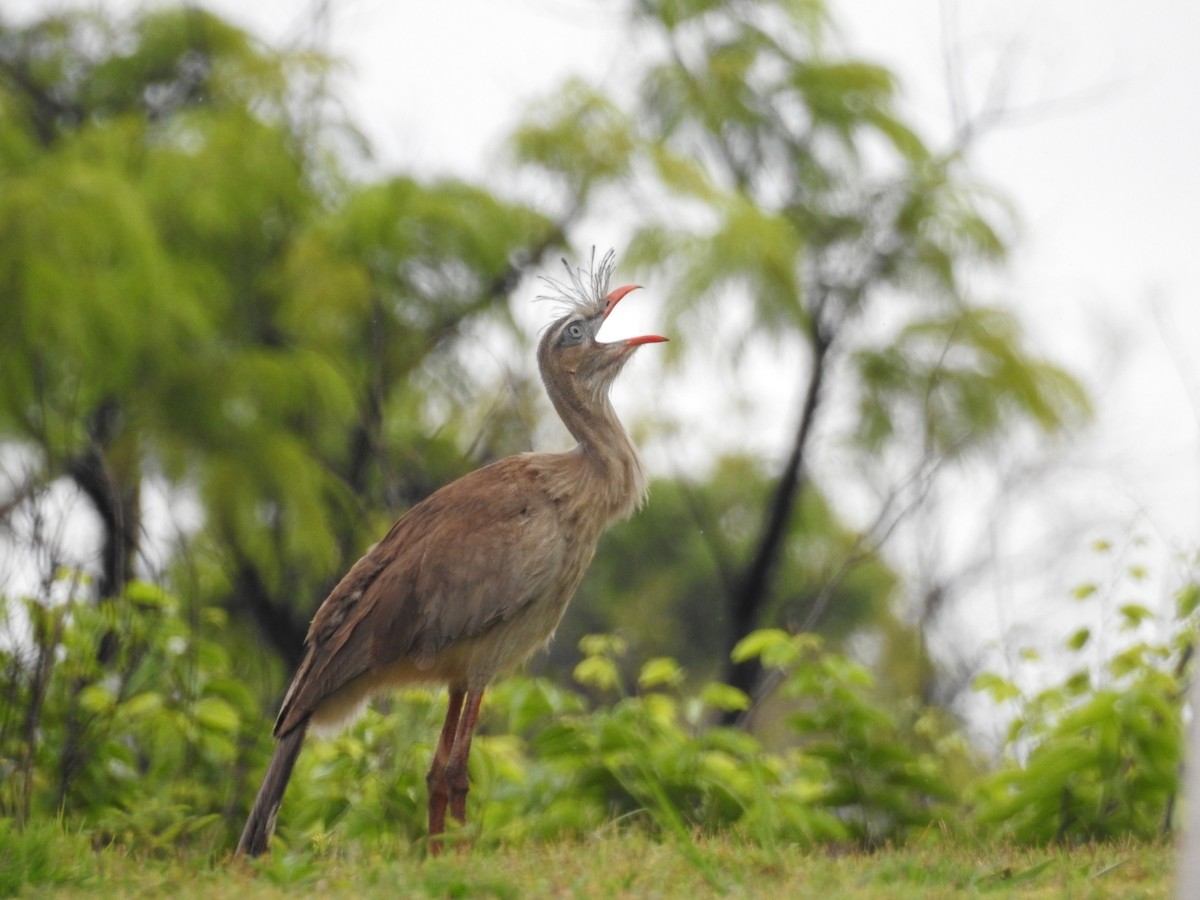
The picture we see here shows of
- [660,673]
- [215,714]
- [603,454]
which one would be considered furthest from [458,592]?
[215,714]

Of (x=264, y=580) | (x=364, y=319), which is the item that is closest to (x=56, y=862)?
(x=264, y=580)

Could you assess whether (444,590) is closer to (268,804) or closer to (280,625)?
(268,804)

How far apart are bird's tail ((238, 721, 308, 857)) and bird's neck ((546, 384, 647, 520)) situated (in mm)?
1257

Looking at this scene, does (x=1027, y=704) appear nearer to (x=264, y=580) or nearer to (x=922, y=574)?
(x=922, y=574)

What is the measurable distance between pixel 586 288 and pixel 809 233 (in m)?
8.93

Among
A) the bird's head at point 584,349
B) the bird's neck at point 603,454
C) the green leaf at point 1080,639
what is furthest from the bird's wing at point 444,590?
the green leaf at point 1080,639

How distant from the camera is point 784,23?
14523 mm

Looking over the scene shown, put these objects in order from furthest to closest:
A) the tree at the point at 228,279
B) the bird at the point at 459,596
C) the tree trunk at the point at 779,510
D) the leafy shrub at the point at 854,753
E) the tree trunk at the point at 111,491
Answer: the tree trunk at the point at 779,510 → the tree at the point at 228,279 → the tree trunk at the point at 111,491 → the leafy shrub at the point at 854,753 → the bird at the point at 459,596

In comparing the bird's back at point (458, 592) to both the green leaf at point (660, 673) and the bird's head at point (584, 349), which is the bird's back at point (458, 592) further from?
the green leaf at point (660, 673)

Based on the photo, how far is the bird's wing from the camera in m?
4.63

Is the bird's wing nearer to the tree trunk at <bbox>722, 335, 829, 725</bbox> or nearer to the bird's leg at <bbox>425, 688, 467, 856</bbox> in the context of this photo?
the bird's leg at <bbox>425, 688, 467, 856</bbox>

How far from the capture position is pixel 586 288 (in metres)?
5.22

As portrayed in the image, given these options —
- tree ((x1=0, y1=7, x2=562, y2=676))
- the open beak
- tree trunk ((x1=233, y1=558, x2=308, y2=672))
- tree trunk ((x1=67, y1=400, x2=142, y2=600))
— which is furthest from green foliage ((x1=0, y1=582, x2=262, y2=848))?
tree trunk ((x1=233, y1=558, x2=308, y2=672))

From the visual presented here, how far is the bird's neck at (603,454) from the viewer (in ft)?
16.1
